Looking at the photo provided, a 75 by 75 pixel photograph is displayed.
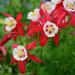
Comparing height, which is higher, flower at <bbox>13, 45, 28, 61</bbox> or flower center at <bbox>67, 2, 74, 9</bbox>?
flower center at <bbox>67, 2, 74, 9</bbox>

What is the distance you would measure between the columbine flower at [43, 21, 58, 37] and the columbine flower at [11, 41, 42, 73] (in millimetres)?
94

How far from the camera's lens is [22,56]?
217 centimetres

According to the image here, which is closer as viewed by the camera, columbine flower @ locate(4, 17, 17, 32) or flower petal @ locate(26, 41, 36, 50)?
flower petal @ locate(26, 41, 36, 50)

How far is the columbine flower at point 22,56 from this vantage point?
218cm

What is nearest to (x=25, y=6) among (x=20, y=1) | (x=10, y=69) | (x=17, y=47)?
(x=20, y=1)

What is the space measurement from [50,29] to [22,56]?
0.63 ft

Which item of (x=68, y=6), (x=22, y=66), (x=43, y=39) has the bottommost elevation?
(x=22, y=66)

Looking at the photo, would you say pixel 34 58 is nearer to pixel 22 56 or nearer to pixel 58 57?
pixel 22 56

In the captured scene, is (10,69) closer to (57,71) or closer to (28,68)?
(28,68)

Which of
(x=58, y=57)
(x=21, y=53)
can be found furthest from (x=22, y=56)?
(x=58, y=57)

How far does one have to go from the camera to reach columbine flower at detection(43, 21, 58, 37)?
7.12 ft

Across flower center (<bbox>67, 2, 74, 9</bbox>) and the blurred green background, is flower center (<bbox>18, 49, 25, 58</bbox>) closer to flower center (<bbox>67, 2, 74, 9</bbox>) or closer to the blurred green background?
the blurred green background

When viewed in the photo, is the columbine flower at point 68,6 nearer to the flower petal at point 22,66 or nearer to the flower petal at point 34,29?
the flower petal at point 34,29

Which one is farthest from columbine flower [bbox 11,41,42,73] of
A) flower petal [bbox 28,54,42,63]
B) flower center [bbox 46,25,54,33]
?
flower center [bbox 46,25,54,33]
